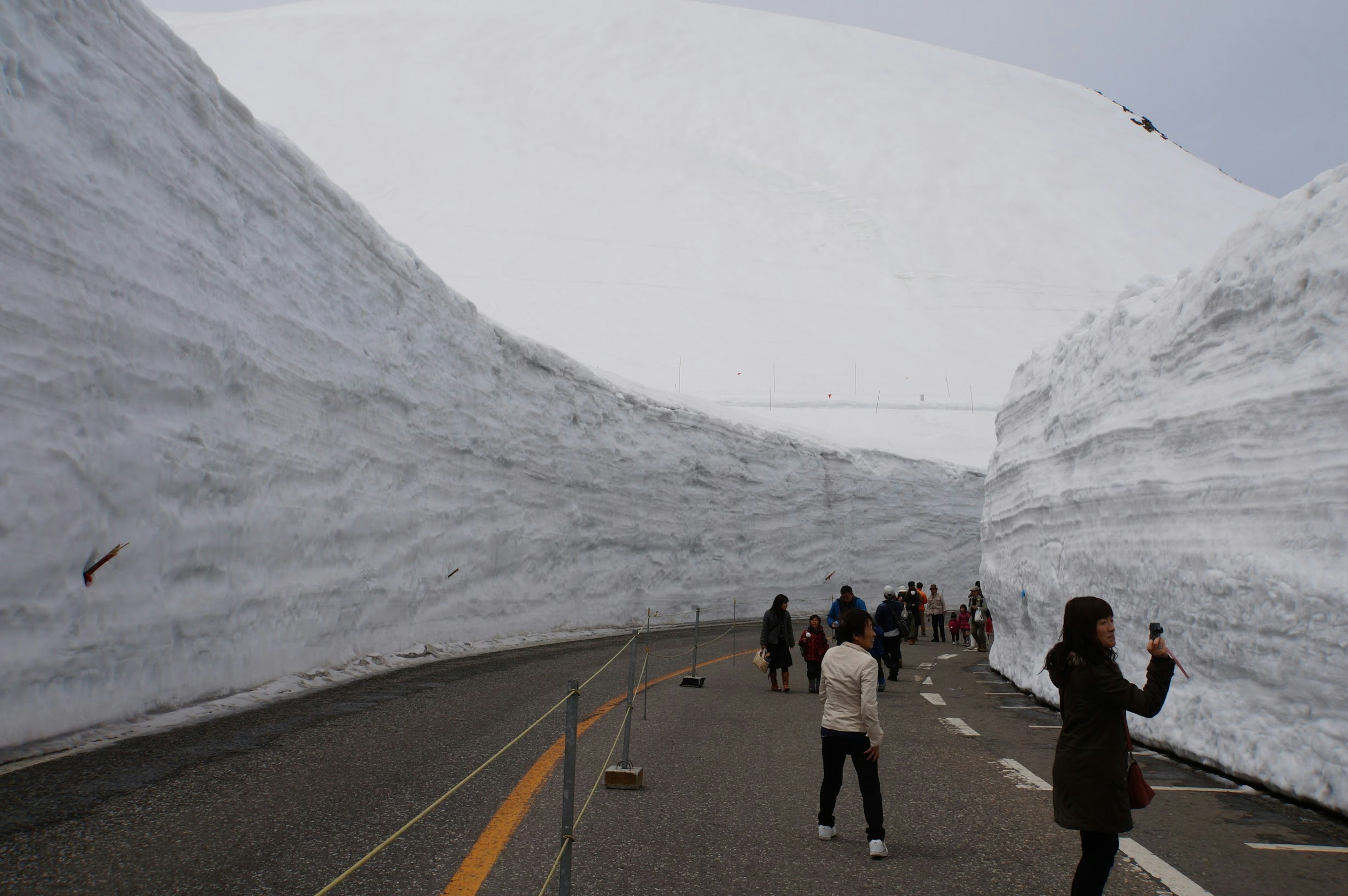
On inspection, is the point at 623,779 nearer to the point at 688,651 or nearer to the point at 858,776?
the point at 858,776

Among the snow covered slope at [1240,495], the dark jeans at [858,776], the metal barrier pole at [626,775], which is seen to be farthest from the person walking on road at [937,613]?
the dark jeans at [858,776]

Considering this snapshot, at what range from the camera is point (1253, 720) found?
6.47 meters

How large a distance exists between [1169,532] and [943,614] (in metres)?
15.6

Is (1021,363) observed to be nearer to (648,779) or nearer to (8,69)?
(648,779)

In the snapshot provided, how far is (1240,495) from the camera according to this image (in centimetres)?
709

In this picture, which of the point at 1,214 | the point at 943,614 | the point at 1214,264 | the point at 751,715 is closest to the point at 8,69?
the point at 1,214

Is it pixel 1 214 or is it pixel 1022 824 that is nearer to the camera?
pixel 1022 824

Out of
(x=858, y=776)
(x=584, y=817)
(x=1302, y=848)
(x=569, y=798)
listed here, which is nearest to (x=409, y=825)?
(x=569, y=798)

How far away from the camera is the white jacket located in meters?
5.10

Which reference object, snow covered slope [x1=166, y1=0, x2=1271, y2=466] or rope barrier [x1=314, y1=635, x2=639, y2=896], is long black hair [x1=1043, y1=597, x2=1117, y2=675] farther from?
snow covered slope [x1=166, y1=0, x2=1271, y2=466]

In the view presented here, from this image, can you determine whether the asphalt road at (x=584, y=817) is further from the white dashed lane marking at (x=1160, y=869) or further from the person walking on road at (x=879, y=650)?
the person walking on road at (x=879, y=650)

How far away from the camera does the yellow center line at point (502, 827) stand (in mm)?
4094

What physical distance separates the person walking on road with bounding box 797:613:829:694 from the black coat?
8.31 meters

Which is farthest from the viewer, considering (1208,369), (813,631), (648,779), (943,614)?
(943,614)
